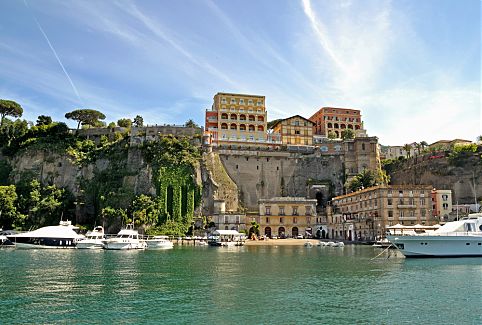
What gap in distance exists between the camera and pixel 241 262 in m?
38.5

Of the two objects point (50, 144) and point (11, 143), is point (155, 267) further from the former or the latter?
point (11, 143)

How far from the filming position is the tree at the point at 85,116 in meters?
89.2

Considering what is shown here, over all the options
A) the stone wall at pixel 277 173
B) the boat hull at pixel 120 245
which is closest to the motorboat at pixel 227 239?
the boat hull at pixel 120 245

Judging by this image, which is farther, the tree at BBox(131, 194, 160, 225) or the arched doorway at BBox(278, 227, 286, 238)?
the arched doorway at BBox(278, 227, 286, 238)

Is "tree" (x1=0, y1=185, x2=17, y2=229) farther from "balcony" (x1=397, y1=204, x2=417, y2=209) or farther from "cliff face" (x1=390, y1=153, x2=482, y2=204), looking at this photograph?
"cliff face" (x1=390, y1=153, x2=482, y2=204)

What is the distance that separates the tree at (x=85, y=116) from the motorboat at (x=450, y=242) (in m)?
68.3

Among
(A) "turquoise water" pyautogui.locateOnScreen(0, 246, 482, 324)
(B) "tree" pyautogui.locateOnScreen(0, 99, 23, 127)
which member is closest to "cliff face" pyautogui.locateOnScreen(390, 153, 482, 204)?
(A) "turquoise water" pyautogui.locateOnScreen(0, 246, 482, 324)

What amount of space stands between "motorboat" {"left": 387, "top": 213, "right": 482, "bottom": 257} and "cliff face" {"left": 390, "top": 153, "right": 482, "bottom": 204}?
31573 mm

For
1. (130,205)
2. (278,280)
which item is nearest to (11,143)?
(130,205)

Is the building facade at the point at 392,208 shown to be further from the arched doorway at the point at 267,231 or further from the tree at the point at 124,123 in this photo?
the tree at the point at 124,123

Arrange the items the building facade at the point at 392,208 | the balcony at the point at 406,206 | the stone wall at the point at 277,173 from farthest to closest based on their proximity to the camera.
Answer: the stone wall at the point at 277,173, the balcony at the point at 406,206, the building facade at the point at 392,208

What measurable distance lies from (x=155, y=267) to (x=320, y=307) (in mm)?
18370

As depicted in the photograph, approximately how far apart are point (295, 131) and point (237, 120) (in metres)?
12.3

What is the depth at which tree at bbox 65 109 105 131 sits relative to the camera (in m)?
89.2
